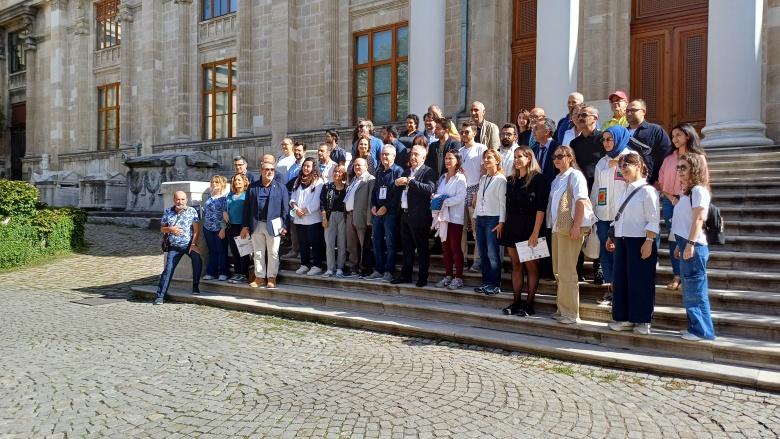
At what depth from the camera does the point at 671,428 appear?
12.6 feet

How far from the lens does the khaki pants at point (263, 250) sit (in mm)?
8781

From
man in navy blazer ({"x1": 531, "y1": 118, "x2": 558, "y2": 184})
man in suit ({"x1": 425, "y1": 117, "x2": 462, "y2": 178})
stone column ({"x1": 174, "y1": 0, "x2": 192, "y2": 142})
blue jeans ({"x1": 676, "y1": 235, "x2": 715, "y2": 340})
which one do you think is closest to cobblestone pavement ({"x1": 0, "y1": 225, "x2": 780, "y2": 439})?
blue jeans ({"x1": 676, "y1": 235, "x2": 715, "y2": 340})

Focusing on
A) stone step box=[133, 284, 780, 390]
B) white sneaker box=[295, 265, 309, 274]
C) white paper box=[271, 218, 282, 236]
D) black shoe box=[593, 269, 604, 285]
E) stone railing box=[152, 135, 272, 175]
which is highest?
stone railing box=[152, 135, 272, 175]

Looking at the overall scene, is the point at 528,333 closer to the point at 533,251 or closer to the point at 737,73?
the point at 533,251

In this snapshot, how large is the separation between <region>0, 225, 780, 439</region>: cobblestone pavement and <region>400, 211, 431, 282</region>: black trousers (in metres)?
1.35

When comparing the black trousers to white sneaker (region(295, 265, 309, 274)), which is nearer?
the black trousers

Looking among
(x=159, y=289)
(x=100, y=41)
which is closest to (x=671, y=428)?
(x=159, y=289)

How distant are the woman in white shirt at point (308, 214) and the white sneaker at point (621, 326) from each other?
184 inches

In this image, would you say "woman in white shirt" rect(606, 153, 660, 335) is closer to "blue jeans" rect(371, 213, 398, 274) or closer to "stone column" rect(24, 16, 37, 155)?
"blue jeans" rect(371, 213, 398, 274)

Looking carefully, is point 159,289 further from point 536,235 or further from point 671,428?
point 671,428

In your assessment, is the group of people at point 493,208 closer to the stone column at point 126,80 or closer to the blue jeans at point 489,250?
the blue jeans at point 489,250

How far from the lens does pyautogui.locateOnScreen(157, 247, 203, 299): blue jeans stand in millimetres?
8977

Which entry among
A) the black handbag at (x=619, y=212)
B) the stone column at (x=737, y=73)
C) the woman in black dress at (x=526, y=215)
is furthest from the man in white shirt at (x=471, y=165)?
the stone column at (x=737, y=73)

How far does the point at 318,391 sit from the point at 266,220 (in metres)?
4.51
